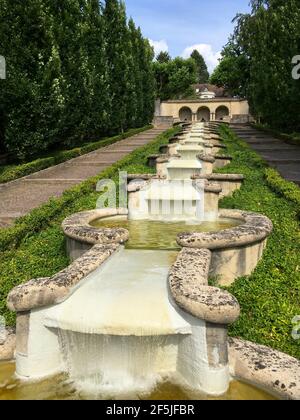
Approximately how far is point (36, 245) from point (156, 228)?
2191mm

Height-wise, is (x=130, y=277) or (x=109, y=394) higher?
(x=130, y=277)

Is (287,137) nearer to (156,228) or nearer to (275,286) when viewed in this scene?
(156,228)

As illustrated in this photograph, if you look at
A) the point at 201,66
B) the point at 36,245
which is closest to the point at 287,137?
the point at 36,245

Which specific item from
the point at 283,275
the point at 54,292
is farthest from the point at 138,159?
the point at 54,292

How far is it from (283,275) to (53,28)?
1592 cm

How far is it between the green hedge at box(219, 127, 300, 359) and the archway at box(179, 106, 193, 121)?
57218mm

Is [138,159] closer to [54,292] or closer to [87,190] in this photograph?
[87,190]

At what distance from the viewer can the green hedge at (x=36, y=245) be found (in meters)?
6.45

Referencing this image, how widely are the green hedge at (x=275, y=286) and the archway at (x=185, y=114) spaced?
57.2 metres

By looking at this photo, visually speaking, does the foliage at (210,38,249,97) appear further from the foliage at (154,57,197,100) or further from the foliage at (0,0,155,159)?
the foliage at (0,0,155,159)

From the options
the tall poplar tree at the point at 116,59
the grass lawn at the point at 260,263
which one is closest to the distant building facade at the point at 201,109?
the tall poplar tree at the point at 116,59

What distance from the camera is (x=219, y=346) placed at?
11.9 feet

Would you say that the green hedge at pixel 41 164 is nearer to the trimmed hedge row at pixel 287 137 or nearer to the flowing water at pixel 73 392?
the trimmed hedge row at pixel 287 137

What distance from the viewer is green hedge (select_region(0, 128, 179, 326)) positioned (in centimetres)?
645
